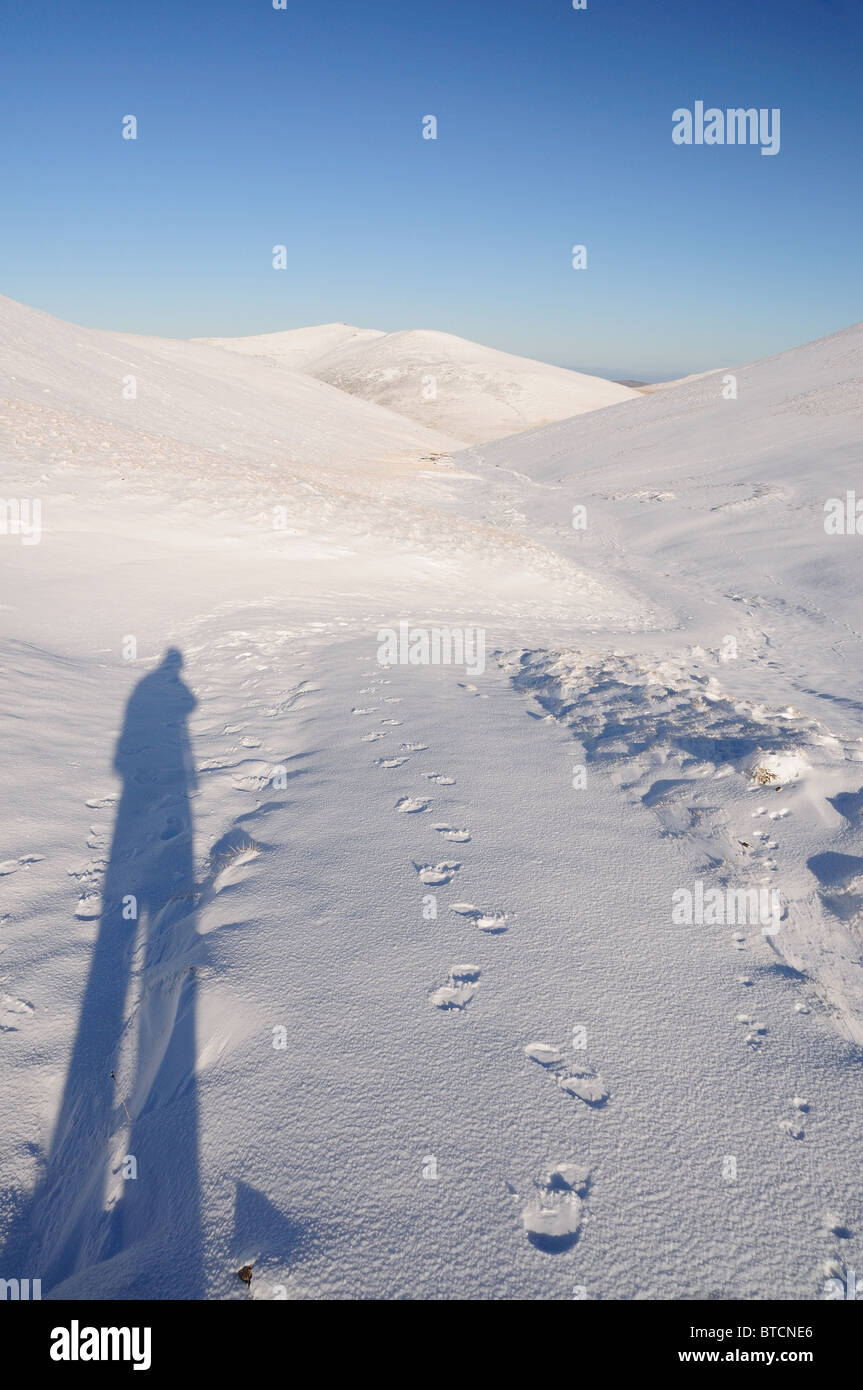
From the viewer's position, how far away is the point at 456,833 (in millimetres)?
4828

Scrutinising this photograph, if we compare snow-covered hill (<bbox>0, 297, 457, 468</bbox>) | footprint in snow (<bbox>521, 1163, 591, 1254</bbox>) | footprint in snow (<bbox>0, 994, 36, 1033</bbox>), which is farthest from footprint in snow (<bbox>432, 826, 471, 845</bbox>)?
snow-covered hill (<bbox>0, 297, 457, 468</bbox>)

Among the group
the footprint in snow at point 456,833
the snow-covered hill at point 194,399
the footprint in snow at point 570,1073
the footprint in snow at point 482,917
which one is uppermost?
the snow-covered hill at point 194,399

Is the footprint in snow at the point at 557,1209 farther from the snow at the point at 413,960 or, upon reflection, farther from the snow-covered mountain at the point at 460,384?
the snow-covered mountain at the point at 460,384

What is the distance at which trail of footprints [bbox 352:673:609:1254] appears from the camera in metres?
2.41

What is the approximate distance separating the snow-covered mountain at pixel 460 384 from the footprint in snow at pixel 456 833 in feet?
190

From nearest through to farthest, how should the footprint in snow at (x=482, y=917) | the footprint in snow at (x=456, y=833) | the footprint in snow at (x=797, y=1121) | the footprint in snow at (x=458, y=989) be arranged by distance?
the footprint in snow at (x=797, y=1121) < the footprint in snow at (x=458, y=989) < the footprint in snow at (x=482, y=917) < the footprint in snow at (x=456, y=833)

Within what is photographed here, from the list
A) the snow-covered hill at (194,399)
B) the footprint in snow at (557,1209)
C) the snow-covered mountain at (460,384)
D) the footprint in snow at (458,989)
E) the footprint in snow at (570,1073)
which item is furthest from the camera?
the snow-covered mountain at (460,384)

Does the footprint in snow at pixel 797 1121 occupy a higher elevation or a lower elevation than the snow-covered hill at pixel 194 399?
lower

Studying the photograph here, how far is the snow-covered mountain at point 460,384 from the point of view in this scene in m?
64.3

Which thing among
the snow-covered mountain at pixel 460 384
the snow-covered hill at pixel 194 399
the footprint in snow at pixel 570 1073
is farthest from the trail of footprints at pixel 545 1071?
the snow-covered mountain at pixel 460 384

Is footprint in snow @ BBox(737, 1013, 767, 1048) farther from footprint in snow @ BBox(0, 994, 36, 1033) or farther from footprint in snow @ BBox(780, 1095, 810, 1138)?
footprint in snow @ BBox(0, 994, 36, 1033)

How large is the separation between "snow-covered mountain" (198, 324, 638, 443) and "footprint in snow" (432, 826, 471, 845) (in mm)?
57858

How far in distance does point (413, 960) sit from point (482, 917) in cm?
53
